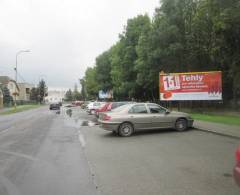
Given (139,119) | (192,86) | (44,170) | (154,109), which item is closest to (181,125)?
(154,109)

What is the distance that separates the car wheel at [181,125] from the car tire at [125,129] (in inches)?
99.6

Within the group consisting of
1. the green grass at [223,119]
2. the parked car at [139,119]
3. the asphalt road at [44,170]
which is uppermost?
the parked car at [139,119]

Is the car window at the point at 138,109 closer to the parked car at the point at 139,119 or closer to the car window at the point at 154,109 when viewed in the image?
the parked car at the point at 139,119

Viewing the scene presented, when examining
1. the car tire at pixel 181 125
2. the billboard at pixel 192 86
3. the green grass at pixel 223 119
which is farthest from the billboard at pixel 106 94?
the car tire at pixel 181 125

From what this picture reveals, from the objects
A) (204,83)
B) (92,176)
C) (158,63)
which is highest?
(158,63)

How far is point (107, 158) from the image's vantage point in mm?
9359

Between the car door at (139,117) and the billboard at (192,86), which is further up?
the billboard at (192,86)

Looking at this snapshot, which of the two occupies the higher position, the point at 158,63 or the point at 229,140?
the point at 158,63

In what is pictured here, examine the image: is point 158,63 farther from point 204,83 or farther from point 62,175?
point 62,175

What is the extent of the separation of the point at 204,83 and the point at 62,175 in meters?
23.0

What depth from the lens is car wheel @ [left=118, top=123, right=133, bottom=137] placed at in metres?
14.9

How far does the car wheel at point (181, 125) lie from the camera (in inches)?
640

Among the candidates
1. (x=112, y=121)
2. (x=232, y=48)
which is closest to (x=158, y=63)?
(x=232, y=48)

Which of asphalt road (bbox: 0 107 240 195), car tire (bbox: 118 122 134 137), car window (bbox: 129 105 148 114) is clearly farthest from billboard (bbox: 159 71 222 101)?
asphalt road (bbox: 0 107 240 195)
